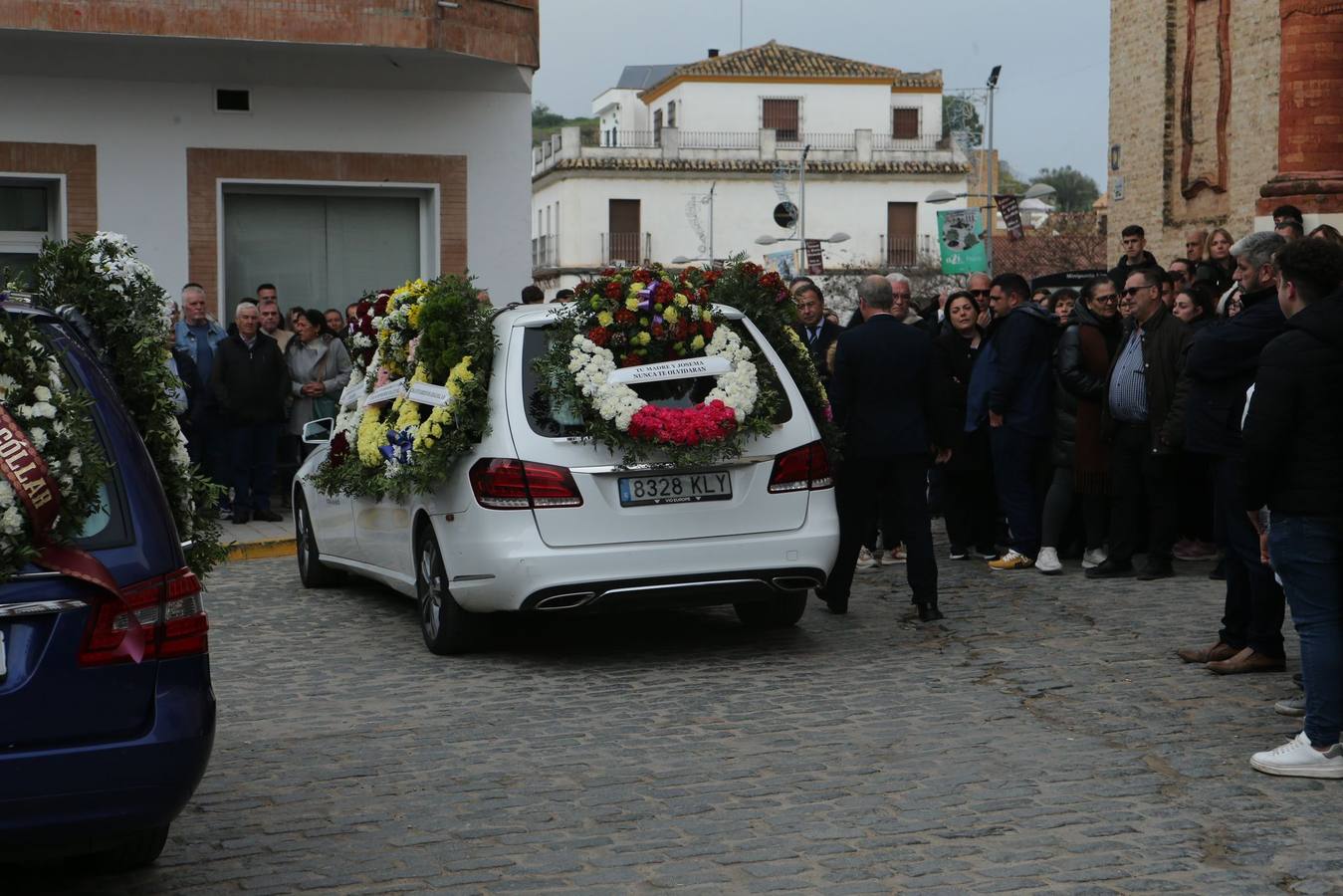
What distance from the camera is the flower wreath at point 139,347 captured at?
589 cm

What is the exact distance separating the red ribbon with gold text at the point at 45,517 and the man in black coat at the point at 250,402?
11212mm

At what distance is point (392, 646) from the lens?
33.1 feet

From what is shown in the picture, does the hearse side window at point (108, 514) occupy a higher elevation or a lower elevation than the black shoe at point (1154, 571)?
higher

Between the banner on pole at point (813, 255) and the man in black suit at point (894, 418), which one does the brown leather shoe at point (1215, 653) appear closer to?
the man in black suit at point (894, 418)

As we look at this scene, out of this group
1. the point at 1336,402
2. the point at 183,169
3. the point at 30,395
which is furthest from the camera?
the point at 183,169

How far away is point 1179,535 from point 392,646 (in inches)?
244

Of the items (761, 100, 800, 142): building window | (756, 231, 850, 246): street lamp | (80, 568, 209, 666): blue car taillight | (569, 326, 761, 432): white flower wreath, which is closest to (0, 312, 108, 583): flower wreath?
(80, 568, 209, 666): blue car taillight

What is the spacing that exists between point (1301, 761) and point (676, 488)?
11.2 feet

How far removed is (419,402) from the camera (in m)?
9.77

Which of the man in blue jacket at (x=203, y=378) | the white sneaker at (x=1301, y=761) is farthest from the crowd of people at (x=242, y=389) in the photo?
the white sneaker at (x=1301, y=761)

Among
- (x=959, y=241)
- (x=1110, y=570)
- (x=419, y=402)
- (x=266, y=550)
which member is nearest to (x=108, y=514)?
(x=419, y=402)

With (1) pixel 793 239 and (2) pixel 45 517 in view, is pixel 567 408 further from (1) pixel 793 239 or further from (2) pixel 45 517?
(1) pixel 793 239

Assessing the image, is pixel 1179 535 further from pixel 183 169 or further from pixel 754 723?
pixel 183 169

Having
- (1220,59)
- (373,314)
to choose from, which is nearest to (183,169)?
(373,314)
